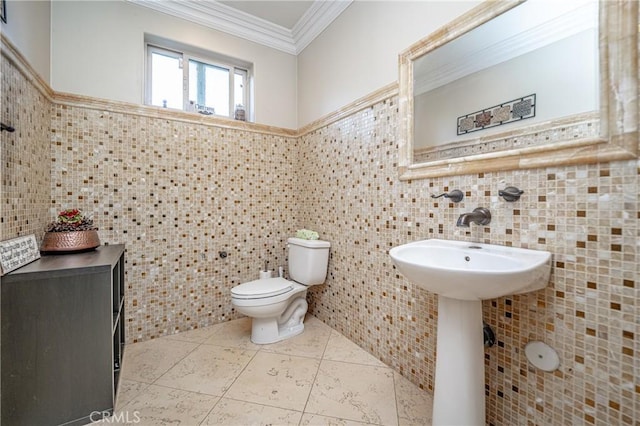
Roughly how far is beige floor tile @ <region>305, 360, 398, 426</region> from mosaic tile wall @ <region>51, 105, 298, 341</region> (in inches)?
45.1

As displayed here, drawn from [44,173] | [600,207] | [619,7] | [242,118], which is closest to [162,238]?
[44,173]

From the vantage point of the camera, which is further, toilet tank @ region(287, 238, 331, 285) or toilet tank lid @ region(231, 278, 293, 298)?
toilet tank @ region(287, 238, 331, 285)

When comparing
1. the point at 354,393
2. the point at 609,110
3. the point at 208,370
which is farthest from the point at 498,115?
the point at 208,370

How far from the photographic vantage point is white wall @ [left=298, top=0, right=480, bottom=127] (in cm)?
144

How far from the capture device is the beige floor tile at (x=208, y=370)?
147cm

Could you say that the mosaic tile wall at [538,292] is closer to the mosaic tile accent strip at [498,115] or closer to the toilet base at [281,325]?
the mosaic tile accent strip at [498,115]

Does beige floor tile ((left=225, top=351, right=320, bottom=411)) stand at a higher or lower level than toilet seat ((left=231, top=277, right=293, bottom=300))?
lower

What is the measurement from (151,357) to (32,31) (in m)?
2.04

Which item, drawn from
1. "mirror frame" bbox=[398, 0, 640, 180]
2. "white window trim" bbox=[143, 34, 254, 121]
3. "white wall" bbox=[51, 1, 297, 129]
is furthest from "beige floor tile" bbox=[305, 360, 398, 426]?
"white wall" bbox=[51, 1, 297, 129]

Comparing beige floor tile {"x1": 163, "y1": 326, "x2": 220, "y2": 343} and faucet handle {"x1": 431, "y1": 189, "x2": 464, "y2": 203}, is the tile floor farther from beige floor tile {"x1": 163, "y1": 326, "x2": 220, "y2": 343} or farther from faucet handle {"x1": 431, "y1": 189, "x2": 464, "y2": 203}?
faucet handle {"x1": 431, "y1": 189, "x2": 464, "y2": 203}

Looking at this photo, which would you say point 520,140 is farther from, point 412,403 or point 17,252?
point 17,252

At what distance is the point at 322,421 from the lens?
1.22m

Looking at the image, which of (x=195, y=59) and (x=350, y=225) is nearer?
(x=350, y=225)

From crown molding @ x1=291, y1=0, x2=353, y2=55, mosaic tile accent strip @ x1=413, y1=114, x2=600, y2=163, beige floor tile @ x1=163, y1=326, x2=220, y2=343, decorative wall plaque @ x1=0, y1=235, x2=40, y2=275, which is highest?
crown molding @ x1=291, y1=0, x2=353, y2=55
